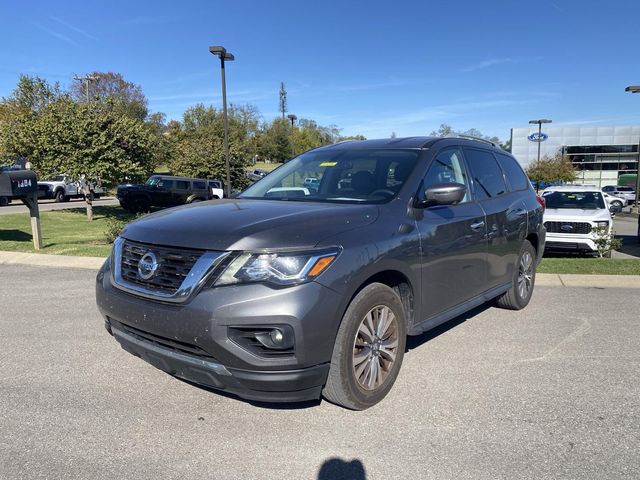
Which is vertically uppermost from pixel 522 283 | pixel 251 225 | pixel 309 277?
pixel 251 225

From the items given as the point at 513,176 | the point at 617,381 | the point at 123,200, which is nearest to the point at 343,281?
the point at 617,381

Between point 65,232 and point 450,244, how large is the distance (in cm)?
1437

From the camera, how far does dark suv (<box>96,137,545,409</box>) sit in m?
2.71

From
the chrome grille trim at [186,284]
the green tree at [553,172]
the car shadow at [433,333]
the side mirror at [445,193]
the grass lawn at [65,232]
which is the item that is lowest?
the car shadow at [433,333]

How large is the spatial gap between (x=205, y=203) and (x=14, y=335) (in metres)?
2.62

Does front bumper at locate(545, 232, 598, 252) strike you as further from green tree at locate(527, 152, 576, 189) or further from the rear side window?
green tree at locate(527, 152, 576, 189)

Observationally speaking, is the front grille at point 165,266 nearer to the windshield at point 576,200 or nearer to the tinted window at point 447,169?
the tinted window at point 447,169

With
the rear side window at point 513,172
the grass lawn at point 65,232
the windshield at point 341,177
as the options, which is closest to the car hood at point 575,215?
the rear side window at point 513,172

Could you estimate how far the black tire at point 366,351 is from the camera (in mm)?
2967

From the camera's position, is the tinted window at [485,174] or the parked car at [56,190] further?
the parked car at [56,190]

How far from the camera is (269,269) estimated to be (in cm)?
Answer: 275

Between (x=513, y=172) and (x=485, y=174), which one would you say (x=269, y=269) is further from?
(x=513, y=172)

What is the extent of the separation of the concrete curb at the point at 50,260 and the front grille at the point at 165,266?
5.66m

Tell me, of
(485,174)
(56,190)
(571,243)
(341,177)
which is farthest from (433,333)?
(56,190)
